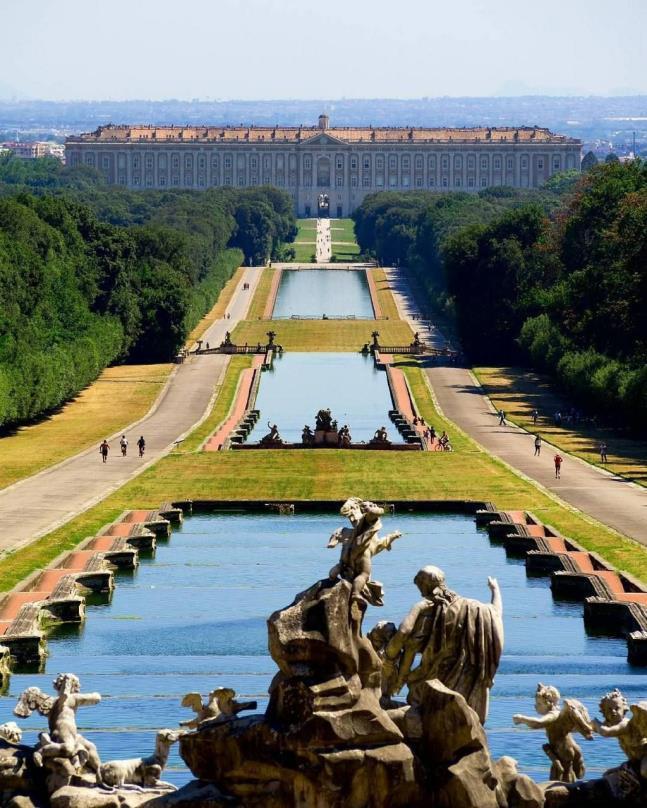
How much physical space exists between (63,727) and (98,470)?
51366mm

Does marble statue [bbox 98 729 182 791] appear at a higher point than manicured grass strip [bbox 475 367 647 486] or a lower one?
higher

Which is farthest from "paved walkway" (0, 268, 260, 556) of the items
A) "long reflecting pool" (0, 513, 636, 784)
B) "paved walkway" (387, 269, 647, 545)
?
"paved walkway" (387, 269, 647, 545)

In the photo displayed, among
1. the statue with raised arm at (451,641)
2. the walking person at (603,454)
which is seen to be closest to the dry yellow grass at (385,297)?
the walking person at (603,454)

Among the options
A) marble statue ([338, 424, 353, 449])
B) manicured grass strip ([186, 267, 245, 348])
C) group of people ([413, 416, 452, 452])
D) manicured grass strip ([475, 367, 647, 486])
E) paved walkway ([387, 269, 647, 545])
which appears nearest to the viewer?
paved walkway ([387, 269, 647, 545])

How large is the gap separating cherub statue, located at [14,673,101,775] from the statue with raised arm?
322cm

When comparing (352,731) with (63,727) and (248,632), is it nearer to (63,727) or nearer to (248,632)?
(63,727)

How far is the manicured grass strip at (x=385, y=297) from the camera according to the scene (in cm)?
15900

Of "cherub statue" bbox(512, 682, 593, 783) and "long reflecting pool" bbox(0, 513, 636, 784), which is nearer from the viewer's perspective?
"cherub statue" bbox(512, 682, 593, 783)

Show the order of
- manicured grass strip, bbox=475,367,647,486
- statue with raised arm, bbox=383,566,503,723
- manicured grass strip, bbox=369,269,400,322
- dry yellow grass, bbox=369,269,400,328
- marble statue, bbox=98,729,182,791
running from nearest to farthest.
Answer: statue with raised arm, bbox=383,566,503,723 → marble statue, bbox=98,729,182,791 → manicured grass strip, bbox=475,367,647,486 → manicured grass strip, bbox=369,269,400,322 → dry yellow grass, bbox=369,269,400,328

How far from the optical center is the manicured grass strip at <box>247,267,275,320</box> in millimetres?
158375

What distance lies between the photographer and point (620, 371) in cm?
9400

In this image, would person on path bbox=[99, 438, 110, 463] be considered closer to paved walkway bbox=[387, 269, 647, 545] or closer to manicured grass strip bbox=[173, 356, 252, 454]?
manicured grass strip bbox=[173, 356, 252, 454]

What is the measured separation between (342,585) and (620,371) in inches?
2819

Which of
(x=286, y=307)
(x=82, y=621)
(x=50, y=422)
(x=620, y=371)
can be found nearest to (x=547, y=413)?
(x=620, y=371)
